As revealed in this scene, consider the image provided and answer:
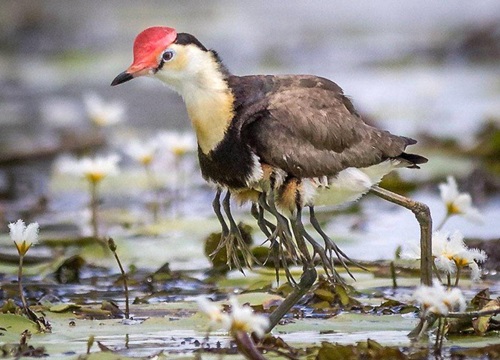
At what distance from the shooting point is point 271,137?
15.5ft

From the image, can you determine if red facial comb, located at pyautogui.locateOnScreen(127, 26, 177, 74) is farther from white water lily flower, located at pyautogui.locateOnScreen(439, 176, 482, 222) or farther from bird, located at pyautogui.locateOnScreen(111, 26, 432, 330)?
white water lily flower, located at pyautogui.locateOnScreen(439, 176, 482, 222)

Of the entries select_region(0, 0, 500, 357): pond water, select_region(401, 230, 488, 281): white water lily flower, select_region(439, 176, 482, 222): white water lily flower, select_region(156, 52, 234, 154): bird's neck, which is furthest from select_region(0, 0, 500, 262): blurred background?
select_region(156, 52, 234, 154): bird's neck

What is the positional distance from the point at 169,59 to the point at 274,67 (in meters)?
10.8

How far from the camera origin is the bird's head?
477 cm

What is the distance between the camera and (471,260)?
15.9 feet

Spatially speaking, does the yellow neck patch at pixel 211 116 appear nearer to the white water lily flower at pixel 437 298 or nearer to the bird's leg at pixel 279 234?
the bird's leg at pixel 279 234

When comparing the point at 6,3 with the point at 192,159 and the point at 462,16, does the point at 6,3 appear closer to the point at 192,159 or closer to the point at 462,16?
the point at 462,16

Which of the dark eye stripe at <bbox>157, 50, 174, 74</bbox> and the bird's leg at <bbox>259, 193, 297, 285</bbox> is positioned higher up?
the dark eye stripe at <bbox>157, 50, 174, 74</bbox>

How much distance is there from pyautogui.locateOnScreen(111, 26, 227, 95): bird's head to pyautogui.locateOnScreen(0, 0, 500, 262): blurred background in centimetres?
286

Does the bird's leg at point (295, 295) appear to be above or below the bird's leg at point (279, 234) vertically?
below

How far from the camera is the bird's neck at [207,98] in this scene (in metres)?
4.75

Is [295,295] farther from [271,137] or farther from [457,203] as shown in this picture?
[457,203]

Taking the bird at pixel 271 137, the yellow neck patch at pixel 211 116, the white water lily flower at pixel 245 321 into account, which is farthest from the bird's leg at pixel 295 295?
the white water lily flower at pixel 245 321

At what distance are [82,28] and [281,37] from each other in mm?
2831
